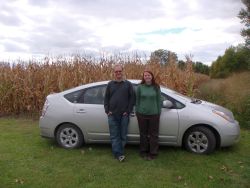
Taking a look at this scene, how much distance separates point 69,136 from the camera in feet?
30.7

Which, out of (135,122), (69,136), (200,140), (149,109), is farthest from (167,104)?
(69,136)

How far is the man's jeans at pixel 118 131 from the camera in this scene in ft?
27.2

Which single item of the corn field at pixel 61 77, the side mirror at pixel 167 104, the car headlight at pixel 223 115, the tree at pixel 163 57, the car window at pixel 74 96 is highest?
the tree at pixel 163 57

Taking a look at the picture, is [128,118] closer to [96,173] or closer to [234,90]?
[96,173]

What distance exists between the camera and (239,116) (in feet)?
42.3

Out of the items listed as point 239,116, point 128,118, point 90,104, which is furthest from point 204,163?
point 239,116

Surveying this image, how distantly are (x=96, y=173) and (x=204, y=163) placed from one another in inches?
85.8

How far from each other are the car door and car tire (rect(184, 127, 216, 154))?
1801mm

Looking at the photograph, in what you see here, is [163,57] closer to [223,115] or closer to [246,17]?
[246,17]

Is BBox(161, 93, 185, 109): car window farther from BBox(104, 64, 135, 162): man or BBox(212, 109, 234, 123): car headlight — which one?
BBox(104, 64, 135, 162): man

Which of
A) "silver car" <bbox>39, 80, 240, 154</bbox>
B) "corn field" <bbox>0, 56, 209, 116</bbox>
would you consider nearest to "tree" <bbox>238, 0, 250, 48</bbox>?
"corn field" <bbox>0, 56, 209, 116</bbox>

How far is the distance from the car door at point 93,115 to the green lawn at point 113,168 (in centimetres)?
38

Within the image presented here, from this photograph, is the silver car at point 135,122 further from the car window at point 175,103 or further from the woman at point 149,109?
the woman at point 149,109

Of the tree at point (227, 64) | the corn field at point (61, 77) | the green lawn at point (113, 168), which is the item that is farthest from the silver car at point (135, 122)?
the tree at point (227, 64)
